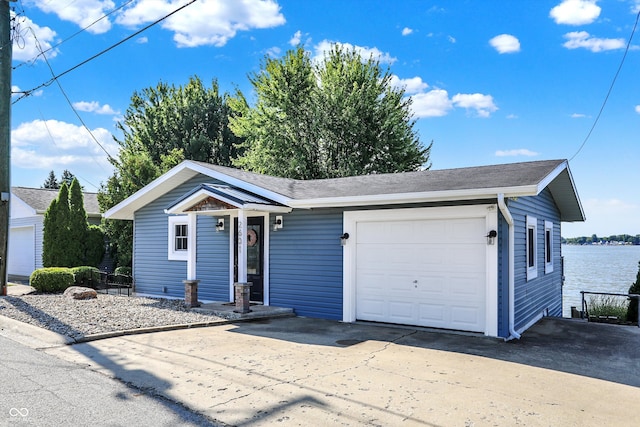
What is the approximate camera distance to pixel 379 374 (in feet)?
18.7

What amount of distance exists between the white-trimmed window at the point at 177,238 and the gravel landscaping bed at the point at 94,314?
4.62 ft

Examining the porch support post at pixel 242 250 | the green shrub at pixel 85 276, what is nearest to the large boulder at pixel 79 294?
the green shrub at pixel 85 276

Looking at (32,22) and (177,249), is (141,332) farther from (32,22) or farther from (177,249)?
(32,22)

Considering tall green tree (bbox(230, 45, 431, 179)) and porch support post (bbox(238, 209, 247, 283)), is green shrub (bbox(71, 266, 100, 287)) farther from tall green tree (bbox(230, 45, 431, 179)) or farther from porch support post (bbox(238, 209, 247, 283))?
tall green tree (bbox(230, 45, 431, 179))

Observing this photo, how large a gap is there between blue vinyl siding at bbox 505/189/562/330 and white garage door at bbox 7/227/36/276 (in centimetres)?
1915

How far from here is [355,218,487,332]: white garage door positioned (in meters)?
8.32

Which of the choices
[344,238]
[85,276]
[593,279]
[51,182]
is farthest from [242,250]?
[51,182]

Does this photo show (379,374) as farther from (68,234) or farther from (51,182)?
(51,182)

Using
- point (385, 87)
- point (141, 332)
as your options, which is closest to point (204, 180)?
point (141, 332)

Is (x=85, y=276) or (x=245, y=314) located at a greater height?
(x=85, y=276)

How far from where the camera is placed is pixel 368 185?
10367mm

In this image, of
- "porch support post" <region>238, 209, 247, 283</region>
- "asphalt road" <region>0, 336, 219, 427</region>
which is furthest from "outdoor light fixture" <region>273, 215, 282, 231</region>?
"asphalt road" <region>0, 336, 219, 427</region>

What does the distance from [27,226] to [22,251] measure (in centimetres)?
137

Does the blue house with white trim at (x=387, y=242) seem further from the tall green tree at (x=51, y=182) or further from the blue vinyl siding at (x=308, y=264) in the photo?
the tall green tree at (x=51, y=182)
